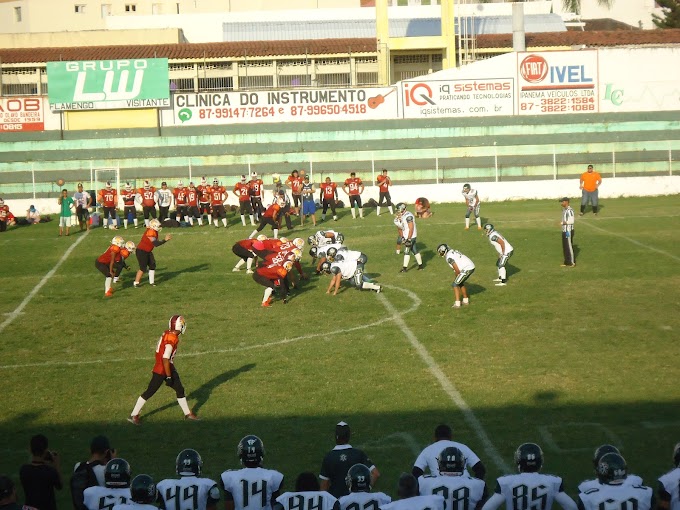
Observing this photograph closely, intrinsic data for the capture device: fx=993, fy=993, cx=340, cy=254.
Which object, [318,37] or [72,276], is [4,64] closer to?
[318,37]

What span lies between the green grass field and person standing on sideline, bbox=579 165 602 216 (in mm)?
5725

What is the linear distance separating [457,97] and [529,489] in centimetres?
3990

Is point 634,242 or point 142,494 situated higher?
point 634,242

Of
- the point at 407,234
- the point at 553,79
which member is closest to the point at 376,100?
the point at 553,79

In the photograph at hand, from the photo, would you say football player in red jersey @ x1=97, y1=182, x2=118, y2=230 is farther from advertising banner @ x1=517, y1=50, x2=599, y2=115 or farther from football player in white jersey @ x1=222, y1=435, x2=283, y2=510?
football player in white jersey @ x1=222, y1=435, x2=283, y2=510

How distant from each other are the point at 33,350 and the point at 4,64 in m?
36.5

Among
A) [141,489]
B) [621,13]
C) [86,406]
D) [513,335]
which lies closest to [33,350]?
[86,406]

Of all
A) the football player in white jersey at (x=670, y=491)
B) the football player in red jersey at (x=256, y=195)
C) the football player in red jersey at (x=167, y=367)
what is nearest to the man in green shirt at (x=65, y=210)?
the football player in red jersey at (x=256, y=195)

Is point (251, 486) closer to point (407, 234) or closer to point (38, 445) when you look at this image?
point (38, 445)

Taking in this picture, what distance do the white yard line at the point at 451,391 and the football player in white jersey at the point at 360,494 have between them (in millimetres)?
4522

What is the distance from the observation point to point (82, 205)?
3562cm

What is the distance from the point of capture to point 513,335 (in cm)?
1966

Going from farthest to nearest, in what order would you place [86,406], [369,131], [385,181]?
[369,131] < [385,181] < [86,406]

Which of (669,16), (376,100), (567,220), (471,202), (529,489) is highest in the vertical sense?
(669,16)
